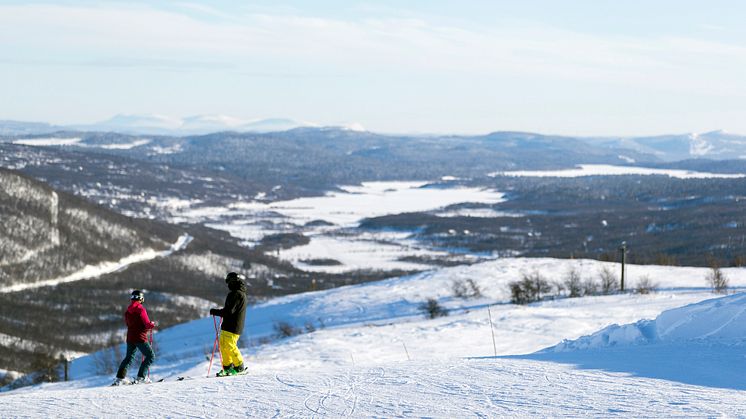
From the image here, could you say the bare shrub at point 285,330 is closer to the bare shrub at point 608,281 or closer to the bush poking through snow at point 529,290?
the bush poking through snow at point 529,290

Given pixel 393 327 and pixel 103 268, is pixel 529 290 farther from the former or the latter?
pixel 103 268

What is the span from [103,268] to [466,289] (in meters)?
72.0

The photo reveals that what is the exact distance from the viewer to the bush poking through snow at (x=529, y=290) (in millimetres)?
41969

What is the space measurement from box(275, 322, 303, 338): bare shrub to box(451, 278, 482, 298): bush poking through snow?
9.07m

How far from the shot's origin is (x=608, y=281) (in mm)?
44281

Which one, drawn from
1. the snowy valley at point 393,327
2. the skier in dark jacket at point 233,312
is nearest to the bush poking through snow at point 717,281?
the snowy valley at point 393,327

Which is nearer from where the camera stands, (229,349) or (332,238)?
(229,349)

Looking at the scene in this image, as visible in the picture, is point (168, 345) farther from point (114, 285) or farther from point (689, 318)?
point (114, 285)

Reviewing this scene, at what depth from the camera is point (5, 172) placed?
121 m

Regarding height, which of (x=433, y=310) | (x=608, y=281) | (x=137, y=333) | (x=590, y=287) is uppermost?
(x=137, y=333)

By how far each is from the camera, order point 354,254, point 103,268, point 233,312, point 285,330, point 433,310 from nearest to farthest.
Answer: point 233,312
point 285,330
point 433,310
point 103,268
point 354,254

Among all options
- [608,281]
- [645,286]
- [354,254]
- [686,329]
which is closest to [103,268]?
[354,254]

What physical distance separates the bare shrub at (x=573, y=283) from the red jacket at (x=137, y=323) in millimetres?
28999

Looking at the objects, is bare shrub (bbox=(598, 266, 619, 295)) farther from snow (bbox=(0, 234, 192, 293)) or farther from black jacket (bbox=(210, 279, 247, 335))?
snow (bbox=(0, 234, 192, 293))
